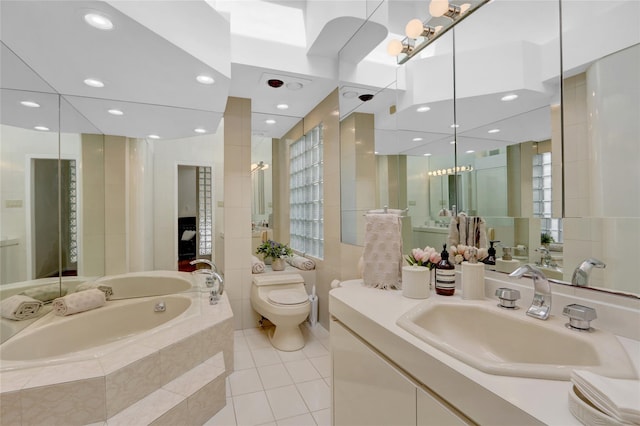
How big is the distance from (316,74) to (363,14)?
0.62 metres

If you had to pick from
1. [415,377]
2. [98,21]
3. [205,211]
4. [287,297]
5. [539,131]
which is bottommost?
[287,297]

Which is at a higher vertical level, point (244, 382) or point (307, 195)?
point (307, 195)

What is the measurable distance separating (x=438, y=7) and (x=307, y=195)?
2.47m

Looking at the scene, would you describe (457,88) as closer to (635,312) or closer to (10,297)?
(635,312)

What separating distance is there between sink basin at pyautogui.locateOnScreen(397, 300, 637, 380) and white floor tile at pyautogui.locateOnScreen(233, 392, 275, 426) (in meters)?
1.33

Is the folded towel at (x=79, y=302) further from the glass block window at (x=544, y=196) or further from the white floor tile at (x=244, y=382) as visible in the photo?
the glass block window at (x=544, y=196)

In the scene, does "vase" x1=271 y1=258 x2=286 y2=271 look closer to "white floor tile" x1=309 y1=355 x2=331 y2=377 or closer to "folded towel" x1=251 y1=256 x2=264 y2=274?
"folded towel" x1=251 y1=256 x2=264 y2=274

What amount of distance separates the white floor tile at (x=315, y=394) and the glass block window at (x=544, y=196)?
5.58 ft

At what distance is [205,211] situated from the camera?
3.23 m

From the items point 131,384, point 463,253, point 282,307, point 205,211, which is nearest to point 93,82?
point 205,211

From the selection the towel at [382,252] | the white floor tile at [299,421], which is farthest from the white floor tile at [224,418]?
the towel at [382,252]

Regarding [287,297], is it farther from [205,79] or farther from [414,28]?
[414,28]

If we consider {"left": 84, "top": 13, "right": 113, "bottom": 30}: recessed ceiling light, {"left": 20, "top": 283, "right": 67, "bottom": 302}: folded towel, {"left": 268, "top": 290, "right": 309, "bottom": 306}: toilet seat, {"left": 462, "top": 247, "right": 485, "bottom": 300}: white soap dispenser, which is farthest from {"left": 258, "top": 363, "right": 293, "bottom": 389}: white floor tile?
{"left": 84, "top": 13, "right": 113, "bottom": 30}: recessed ceiling light

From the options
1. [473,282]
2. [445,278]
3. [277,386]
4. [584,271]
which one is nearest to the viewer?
[584,271]
